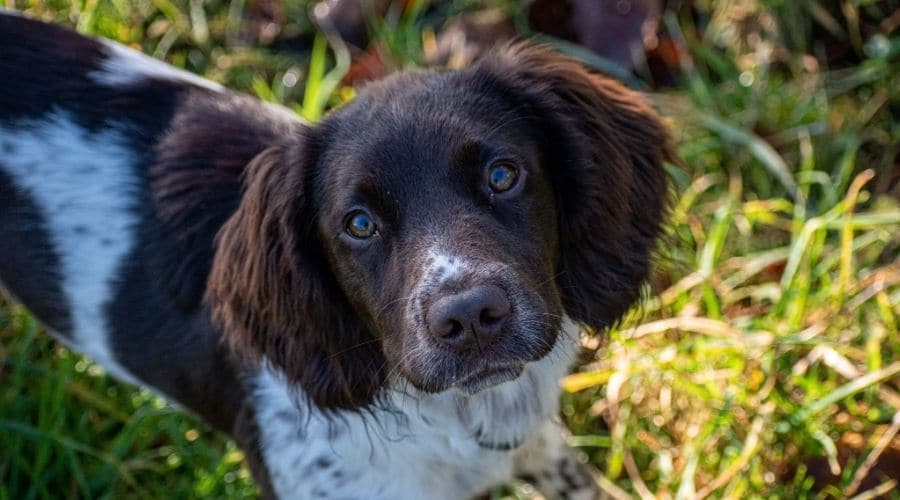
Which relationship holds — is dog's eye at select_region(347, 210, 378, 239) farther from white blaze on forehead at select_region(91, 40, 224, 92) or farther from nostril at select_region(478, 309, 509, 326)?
white blaze on forehead at select_region(91, 40, 224, 92)

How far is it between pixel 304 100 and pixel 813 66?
5.97 ft

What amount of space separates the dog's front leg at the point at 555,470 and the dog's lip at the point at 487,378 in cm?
73

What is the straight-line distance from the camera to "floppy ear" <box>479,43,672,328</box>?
267 cm

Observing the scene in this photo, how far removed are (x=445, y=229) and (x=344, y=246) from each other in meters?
0.27

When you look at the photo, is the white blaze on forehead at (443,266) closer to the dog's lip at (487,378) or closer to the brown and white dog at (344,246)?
the brown and white dog at (344,246)

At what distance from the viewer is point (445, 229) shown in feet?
7.76

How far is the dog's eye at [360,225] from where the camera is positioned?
2488 millimetres

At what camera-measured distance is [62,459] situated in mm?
3545

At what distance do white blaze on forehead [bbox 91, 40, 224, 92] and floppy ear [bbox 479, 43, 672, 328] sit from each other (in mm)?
937

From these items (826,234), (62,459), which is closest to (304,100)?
(62,459)

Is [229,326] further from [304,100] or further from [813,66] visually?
[813,66]

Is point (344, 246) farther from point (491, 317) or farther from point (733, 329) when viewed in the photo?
point (733, 329)

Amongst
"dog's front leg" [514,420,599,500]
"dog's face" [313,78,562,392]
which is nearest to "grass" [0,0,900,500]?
"dog's front leg" [514,420,599,500]

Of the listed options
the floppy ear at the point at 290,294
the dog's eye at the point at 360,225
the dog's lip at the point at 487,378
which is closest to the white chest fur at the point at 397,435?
the floppy ear at the point at 290,294
